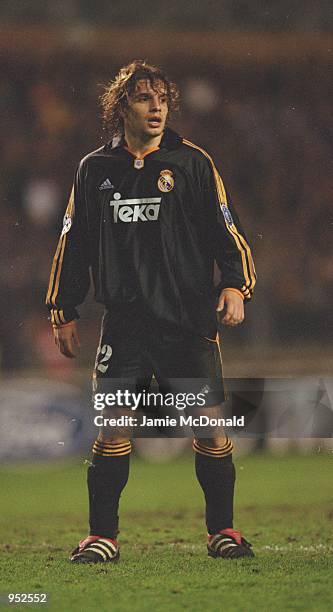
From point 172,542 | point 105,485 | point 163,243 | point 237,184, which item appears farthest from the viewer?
point 237,184

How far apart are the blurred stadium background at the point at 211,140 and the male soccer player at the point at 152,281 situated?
2.94 m

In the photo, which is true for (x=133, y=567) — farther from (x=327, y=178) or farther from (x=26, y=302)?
(x=327, y=178)

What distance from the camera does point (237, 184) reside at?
29.6 feet

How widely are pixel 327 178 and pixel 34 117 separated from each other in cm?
297

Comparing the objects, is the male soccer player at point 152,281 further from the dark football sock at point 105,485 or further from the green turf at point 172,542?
the green turf at point 172,542

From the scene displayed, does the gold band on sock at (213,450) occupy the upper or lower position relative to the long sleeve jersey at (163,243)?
lower

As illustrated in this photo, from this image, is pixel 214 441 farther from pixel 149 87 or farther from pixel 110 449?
pixel 149 87

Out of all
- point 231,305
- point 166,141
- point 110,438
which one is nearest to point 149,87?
point 166,141

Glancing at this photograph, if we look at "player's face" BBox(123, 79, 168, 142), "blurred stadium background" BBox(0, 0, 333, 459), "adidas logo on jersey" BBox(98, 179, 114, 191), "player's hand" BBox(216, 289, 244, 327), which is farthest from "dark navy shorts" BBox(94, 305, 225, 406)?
"blurred stadium background" BBox(0, 0, 333, 459)

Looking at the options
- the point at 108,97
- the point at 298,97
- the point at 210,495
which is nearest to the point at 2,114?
the point at 298,97

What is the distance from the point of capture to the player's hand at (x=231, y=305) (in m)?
4.35

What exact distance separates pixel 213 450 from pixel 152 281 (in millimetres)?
799

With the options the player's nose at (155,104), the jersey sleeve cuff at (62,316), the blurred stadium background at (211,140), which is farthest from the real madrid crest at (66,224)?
the blurred stadium background at (211,140)

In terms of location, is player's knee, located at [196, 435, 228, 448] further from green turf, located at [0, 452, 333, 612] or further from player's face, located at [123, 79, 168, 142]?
player's face, located at [123, 79, 168, 142]
